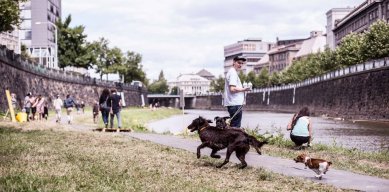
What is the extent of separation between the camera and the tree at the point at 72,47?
3413 inches

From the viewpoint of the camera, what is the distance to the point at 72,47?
288 ft

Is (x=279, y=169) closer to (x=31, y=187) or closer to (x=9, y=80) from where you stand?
(x=31, y=187)

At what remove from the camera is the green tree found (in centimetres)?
6862

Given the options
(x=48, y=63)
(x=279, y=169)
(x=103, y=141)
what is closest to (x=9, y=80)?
(x=103, y=141)

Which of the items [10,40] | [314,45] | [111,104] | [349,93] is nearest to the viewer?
[111,104]

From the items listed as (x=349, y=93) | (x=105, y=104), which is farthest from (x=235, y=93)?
(x=349, y=93)

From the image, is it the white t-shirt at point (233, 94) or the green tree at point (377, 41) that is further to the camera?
the green tree at point (377, 41)

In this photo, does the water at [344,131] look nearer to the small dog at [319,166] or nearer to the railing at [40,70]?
the small dog at [319,166]

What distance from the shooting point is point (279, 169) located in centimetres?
1193

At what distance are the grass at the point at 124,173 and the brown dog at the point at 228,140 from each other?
383 millimetres

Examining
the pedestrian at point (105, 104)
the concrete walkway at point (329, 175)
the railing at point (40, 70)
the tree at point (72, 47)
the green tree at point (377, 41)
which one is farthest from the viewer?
the tree at point (72, 47)

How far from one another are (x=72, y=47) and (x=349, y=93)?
43772 millimetres

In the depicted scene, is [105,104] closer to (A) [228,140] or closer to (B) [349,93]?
(A) [228,140]

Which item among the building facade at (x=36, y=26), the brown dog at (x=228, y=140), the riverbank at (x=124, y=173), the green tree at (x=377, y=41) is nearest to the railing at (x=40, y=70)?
the building facade at (x=36, y=26)
